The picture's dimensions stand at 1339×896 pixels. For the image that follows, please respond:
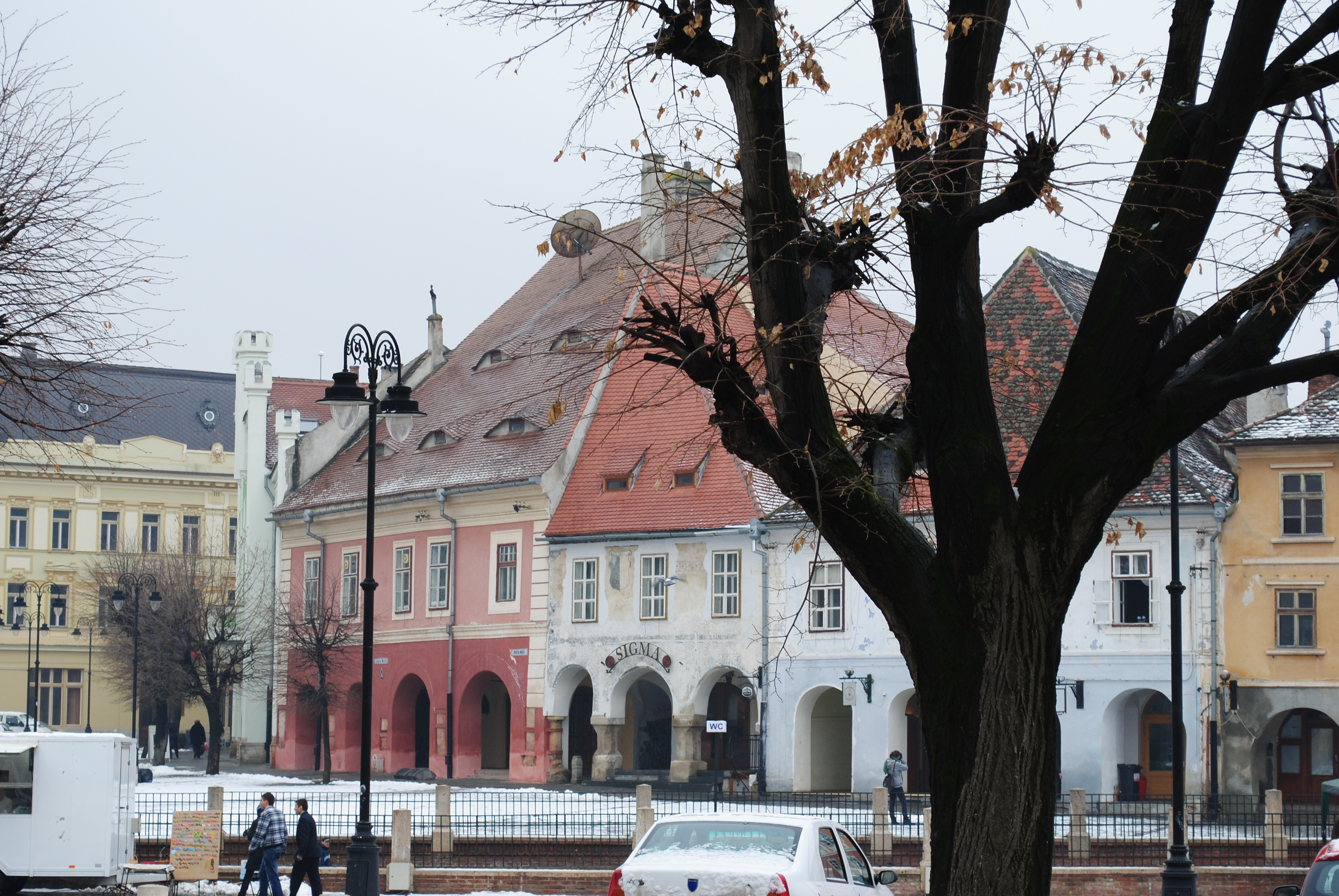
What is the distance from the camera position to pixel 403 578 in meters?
51.0

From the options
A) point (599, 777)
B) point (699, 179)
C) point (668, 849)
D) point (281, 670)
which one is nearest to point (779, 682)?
point (599, 777)

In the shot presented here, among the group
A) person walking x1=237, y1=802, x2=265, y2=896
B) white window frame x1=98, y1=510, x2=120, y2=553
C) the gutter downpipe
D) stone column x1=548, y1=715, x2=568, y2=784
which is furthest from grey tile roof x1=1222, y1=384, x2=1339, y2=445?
white window frame x1=98, y1=510, x2=120, y2=553

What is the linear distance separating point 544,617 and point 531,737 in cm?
315

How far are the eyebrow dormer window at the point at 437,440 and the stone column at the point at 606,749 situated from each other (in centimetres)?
1041

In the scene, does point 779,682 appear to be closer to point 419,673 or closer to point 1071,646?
point 1071,646

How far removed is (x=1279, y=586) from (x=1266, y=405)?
6.49m

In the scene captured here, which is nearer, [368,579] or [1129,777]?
[368,579]

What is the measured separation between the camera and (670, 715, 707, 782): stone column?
141 ft

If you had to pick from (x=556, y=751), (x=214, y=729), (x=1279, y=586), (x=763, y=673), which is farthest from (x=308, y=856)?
(x=214, y=729)

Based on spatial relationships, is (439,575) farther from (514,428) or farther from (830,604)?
(830,604)

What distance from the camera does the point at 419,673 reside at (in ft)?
162

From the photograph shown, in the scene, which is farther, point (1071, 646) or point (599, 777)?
point (599, 777)

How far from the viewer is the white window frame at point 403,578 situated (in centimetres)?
5059

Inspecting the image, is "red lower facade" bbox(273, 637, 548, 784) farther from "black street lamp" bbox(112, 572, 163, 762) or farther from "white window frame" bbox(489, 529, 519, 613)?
"black street lamp" bbox(112, 572, 163, 762)
